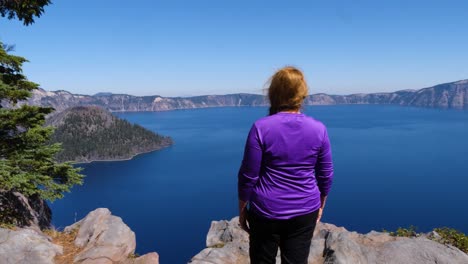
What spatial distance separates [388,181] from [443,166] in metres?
35.7

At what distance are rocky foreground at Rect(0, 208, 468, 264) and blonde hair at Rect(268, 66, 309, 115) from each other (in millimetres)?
5645

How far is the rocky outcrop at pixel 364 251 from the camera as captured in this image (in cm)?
797

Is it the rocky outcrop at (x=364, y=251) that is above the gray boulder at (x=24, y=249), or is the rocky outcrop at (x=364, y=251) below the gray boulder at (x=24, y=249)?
below

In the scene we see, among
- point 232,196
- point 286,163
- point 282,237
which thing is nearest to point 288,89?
point 286,163

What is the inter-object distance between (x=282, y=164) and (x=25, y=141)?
32.5 feet

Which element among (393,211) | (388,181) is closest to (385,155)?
(388,181)

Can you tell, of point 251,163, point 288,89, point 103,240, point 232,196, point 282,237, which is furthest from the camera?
point 232,196

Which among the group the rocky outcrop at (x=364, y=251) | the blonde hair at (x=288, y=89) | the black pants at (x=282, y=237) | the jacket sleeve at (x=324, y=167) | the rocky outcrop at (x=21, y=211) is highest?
the blonde hair at (x=288, y=89)

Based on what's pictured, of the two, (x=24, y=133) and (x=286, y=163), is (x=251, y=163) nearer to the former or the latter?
(x=286, y=163)

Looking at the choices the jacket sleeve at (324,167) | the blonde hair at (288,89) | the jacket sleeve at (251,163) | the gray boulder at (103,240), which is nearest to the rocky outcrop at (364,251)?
the gray boulder at (103,240)

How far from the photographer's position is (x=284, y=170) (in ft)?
11.7

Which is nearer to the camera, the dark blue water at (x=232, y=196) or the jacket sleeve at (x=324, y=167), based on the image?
the jacket sleeve at (x=324, y=167)

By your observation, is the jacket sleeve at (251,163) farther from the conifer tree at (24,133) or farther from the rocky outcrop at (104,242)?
the conifer tree at (24,133)

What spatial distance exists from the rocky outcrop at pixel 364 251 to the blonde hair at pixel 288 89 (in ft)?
18.5
